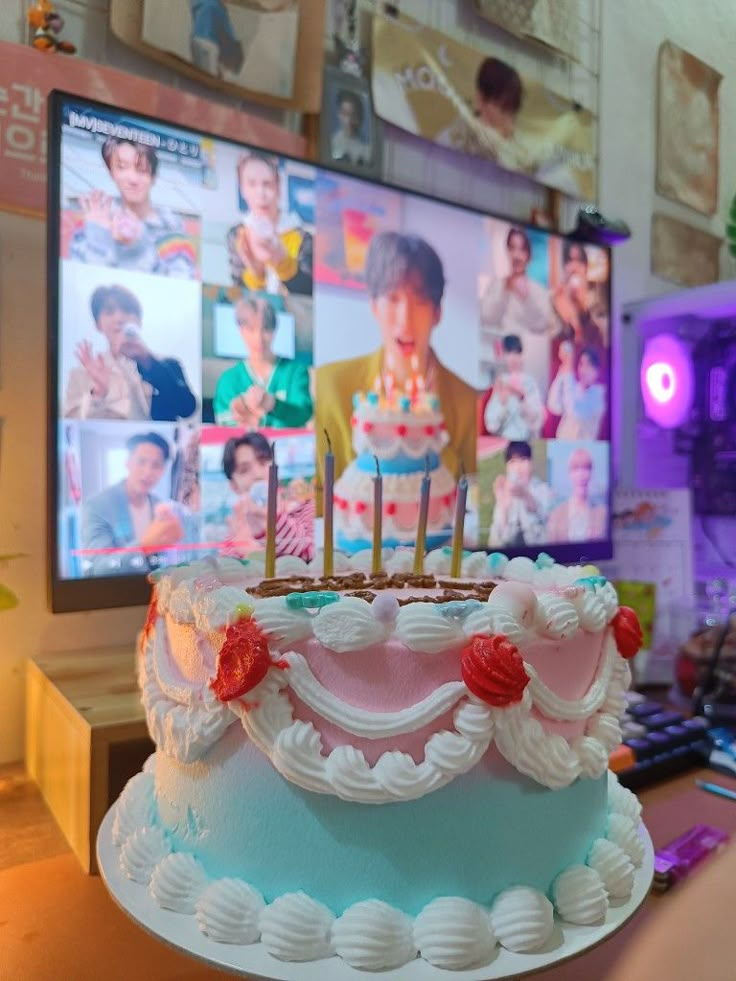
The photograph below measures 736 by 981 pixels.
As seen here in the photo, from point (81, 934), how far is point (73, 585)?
52cm

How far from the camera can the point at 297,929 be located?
2.08ft

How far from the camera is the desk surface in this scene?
1058 millimetres

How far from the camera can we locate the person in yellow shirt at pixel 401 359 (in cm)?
153

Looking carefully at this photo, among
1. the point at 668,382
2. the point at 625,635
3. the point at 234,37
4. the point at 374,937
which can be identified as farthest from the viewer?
the point at 668,382

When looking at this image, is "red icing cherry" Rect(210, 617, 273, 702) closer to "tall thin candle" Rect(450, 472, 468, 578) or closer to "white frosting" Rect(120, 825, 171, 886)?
"white frosting" Rect(120, 825, 171, 886)

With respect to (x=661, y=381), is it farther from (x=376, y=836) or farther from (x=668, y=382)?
(x=376, y=836)

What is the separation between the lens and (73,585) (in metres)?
1.23

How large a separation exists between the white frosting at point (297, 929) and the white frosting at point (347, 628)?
214mm

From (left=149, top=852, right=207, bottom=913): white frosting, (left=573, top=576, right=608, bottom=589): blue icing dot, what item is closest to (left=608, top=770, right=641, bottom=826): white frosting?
(left=573, top=576, right=608, bottom=589): blue icing dot

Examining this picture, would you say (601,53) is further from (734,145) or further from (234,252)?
A: (234,252)

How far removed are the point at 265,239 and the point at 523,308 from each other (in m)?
0.70

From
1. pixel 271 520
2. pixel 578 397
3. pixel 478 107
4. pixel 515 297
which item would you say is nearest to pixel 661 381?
pixel 578 397

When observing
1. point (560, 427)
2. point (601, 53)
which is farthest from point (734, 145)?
point (560, 427)

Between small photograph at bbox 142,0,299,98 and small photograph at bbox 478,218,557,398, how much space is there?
0.57 m
